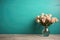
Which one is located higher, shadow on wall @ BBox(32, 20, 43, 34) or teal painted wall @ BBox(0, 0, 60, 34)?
teal painted wall @ BBox(0, 0, 60, 34)

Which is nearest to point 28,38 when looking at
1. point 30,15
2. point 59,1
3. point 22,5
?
point 30,15

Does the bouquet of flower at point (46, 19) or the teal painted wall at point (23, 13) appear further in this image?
the teal painted wall at point (23, 13)

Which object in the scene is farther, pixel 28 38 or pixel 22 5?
pixel 22 5

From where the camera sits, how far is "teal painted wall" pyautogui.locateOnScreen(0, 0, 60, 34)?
229 centimetres

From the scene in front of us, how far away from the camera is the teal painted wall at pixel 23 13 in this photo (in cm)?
229

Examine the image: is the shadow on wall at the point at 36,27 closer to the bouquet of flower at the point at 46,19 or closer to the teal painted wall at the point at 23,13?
the teal painted wall at the point at 23,13

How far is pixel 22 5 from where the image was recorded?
2299 mm

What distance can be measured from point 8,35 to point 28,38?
392 mm

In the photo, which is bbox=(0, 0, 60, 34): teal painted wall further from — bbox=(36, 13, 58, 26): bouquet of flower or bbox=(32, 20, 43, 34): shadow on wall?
bbox=(36, 13, 58, 26): bouquet of flower

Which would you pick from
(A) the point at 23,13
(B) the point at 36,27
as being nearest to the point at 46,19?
(B) the point at 36,27

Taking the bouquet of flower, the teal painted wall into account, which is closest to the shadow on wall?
the teal painted wall

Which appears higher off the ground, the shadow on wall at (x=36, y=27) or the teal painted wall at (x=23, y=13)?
the teal painted wall at (x=23, y=13)

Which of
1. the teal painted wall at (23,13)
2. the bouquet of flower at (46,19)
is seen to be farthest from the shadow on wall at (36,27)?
the bouquet of flower at (46,19)

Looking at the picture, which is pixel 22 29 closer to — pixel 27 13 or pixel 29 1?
pixel 27 13
